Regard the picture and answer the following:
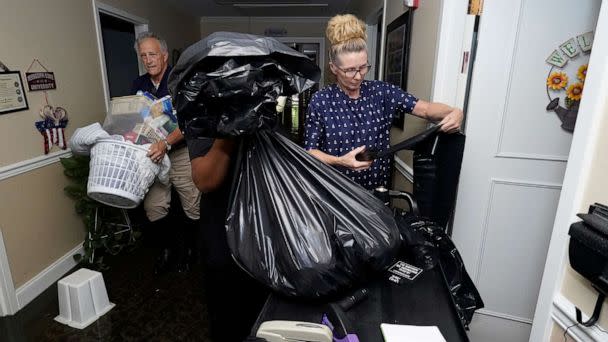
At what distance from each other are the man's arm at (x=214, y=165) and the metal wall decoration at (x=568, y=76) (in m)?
1.32

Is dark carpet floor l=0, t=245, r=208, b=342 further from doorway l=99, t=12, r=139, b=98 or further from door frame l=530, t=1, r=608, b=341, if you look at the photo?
doorway l=99, t=12, r=139, b=98

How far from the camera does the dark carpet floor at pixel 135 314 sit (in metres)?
1.85

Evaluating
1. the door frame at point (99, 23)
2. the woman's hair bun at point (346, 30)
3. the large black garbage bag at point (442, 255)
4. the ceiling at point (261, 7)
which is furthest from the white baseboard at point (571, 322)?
the ceiling at point (261, 7)

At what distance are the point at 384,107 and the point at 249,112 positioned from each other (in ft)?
2.86

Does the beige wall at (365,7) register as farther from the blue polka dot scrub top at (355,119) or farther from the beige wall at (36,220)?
the beige wall at (36,220)

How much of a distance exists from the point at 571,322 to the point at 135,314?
6.68 feet

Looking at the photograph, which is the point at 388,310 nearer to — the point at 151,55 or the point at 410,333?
Answer: the point at 410,333

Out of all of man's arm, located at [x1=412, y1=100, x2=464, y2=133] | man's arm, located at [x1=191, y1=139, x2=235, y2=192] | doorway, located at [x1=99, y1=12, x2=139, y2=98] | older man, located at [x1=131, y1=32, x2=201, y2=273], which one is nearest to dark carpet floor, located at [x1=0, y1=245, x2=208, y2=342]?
older man, located at [x1=131, y1=32, x2=201, y2=273]

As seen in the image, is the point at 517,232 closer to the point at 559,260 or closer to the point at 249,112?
the point at 559,260

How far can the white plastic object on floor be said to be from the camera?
190 centimetres

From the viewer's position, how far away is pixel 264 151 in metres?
0.95

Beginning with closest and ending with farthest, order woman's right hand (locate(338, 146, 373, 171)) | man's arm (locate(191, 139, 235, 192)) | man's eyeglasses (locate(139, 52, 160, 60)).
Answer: man's arm (locate(191, 139, 235, 192)) < woman's right hand (locate(338, 146, 373, 171)) < man's eyeglasses (locate(139, 52, 160, 60))

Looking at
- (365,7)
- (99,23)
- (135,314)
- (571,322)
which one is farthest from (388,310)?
(365,7)

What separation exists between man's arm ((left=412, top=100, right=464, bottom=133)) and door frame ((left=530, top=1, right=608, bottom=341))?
1.53 feet
